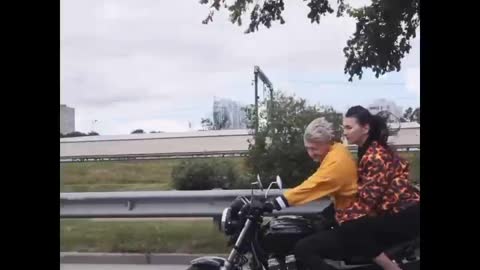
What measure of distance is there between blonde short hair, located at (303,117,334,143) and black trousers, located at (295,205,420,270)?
378mm

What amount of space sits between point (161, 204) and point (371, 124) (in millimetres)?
965

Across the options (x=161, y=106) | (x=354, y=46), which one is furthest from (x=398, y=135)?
(x=161, y=106)

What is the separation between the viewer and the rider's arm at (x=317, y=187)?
3.05 m

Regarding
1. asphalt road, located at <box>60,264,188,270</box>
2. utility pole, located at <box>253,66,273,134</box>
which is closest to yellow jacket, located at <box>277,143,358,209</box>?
utility pole, located at <box>253,66,273,134</box>

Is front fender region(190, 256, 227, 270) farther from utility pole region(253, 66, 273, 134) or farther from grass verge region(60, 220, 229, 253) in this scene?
utility pole region(253, 66, 273, 134)

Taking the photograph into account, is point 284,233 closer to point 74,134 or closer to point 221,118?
point 221,118

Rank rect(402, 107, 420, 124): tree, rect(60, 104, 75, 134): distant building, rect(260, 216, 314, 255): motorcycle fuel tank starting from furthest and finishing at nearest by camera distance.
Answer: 1. rect(60, 104, 75, 134): distant building
2. rect(260, 216, 314, 255): motorcycle fuel tank
3. rect(402, 107, 420, 124): tree

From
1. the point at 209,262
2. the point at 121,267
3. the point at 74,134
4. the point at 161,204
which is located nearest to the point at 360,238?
the point at 209,262

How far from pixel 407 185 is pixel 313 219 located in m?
0.42

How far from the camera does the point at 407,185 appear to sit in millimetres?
3027

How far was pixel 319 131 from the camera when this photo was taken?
3082 millimetres

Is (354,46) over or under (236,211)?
over

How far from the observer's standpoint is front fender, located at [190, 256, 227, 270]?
10.3ft
